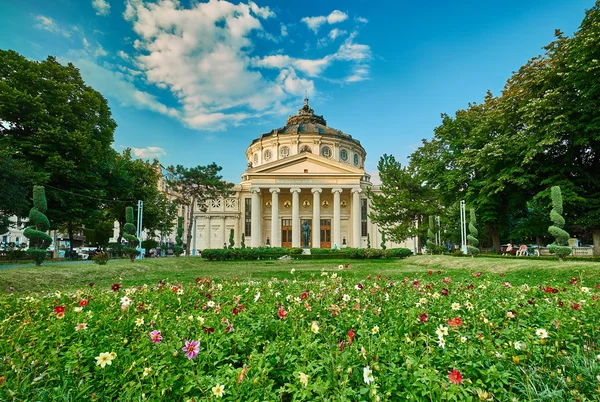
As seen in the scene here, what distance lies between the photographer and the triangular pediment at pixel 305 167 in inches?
1741

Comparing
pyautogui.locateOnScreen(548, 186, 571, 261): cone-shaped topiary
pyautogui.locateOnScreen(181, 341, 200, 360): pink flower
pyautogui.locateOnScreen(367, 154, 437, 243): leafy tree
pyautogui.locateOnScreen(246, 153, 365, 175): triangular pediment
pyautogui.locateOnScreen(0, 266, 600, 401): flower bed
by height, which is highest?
pyautogui.locateOnScreen(246, 153, 365, 175): triangular pediment

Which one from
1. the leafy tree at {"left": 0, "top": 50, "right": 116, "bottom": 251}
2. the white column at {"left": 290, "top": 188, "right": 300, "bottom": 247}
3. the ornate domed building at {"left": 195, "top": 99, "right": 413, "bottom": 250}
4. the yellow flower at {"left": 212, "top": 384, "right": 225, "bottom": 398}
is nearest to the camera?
the yellow flower at {"left": 212, "top": 384, "right": 225, "bottom": 398}

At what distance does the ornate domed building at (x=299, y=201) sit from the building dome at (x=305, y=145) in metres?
0.17

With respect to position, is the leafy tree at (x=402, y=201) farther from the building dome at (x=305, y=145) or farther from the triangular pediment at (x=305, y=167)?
the building dome at (x=305, y=145)

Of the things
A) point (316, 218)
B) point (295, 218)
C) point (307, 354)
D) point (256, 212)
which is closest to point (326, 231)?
point (316, 218)

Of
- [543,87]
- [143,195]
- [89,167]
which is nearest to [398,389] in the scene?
[543,87]

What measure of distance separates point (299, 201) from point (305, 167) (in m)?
5.52

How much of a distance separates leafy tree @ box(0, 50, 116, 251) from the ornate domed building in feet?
72.1

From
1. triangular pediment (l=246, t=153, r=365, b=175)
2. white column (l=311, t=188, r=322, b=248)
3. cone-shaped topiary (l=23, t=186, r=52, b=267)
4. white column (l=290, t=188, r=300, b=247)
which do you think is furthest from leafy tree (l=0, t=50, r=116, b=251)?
white column (l=311, t=188, r=322, b=248)

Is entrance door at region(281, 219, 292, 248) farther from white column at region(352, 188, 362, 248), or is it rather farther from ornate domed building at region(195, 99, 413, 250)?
white column at region(352, 188, 362, 248)

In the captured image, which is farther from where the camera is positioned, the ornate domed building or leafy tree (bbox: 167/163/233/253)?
the ornate domed building

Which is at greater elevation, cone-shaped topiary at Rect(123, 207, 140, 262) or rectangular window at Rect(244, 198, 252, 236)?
rectangular window at Rect(244, 198, 252, 236)

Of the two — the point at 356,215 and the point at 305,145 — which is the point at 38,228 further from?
the point at 305,145

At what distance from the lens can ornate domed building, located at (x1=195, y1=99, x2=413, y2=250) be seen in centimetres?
4391
